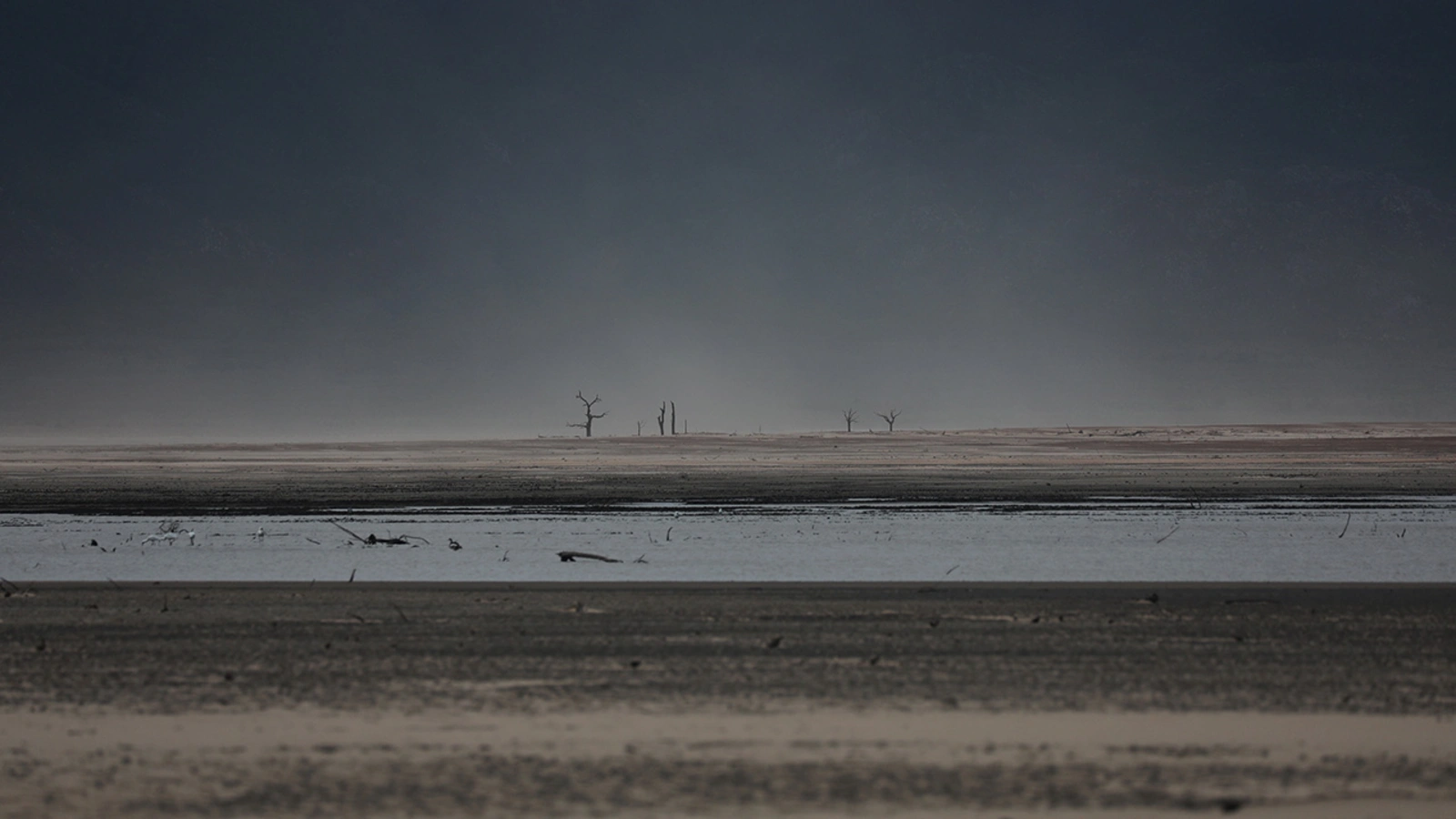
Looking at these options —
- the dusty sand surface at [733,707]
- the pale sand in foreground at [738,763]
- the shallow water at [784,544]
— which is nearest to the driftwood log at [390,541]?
the shallow water at [784,544]

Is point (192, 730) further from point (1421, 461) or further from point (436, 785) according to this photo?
point (1421, 461)

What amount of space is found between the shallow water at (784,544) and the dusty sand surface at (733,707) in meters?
2.76

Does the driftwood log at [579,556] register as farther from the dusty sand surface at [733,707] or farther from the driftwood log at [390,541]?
the dusty sand surface at [733,707]

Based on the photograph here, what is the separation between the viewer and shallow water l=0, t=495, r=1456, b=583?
1620cm

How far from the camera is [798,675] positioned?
942 centimetres

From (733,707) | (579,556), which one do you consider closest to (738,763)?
(733,707)

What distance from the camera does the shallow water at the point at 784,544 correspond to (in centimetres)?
1620

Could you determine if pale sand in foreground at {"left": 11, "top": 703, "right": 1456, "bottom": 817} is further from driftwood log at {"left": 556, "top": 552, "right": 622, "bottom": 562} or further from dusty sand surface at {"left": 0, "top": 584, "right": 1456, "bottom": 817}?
driftwood log at {"left": 556, "top": 552, "right": 622, "bottom": 562}

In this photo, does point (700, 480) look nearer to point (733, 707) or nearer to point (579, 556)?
point (579, 556)

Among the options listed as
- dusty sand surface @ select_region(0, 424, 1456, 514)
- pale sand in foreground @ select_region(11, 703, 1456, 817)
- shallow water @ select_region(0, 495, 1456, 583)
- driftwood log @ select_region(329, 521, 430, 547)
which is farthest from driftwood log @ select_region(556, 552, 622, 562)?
dusty sand surface @ select_region(0, 424, 1456, 514)

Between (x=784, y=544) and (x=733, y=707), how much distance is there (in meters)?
11.9

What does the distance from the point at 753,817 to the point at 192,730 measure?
12.6 feet

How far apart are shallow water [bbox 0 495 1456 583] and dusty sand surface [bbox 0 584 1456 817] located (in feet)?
9.06

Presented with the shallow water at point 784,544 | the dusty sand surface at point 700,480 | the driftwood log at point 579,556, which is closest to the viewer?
the shallow water at point 784,544
